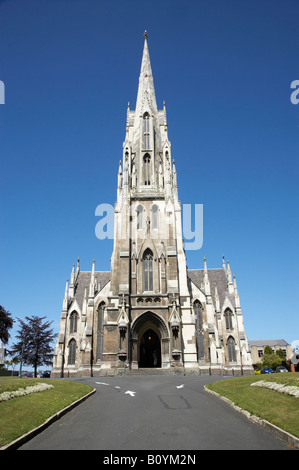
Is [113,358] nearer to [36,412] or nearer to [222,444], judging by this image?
[36,412]

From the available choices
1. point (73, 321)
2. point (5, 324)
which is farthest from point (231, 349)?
point (5, 324)

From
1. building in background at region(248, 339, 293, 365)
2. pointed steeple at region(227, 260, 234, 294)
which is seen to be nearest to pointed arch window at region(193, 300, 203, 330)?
pointed steeple at region(227, 260, 234, 294)

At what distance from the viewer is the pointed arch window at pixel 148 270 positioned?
1359 inches

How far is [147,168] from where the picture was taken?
41.7 m

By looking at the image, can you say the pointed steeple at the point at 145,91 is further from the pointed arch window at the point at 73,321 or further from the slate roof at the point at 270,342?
the slate roof at the point at 270,342

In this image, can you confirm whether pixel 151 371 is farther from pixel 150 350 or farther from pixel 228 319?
pixel 228 319

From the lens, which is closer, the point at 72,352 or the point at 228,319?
the point at 72,352

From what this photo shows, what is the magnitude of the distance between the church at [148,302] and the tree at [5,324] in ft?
22.4

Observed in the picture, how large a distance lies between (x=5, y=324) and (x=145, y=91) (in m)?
36.7

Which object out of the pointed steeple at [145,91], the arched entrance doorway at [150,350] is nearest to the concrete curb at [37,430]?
the arched entrance doorway at [150,350]

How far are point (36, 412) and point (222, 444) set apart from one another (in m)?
5.94
